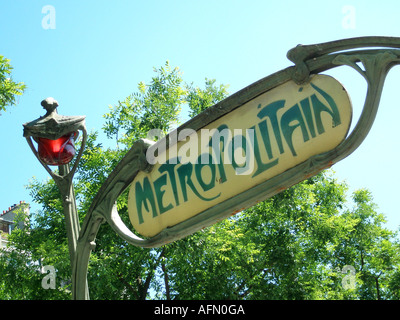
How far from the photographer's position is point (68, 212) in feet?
14.6

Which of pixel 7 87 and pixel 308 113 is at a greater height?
pixel 7 87

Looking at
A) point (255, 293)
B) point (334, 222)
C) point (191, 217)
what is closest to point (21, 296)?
point (255, 293)

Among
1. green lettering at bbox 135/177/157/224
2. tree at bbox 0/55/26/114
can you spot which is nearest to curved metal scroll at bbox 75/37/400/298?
green lettering at bbox 135/177/157/224

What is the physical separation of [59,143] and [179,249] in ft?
43.7

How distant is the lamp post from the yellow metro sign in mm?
828

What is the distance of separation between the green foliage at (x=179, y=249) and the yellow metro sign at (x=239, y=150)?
13627mm

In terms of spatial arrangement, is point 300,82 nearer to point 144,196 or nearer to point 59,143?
point 144,196

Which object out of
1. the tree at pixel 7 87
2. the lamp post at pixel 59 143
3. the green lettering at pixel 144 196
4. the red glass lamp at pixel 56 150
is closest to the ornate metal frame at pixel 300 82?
the green lettering at pixel 144 196

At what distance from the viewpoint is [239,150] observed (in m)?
→ 3.30

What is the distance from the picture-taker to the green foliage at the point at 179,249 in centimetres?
1778

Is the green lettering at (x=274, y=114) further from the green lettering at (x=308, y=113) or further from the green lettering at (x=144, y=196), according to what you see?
the green lettering at (x=144, y=196)

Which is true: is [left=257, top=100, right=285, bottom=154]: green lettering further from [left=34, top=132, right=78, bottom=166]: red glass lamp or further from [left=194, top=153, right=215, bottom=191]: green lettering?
[left=34, top=132, right=78, bottom=166]: red glass lamp

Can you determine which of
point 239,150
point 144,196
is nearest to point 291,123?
point 239,150
